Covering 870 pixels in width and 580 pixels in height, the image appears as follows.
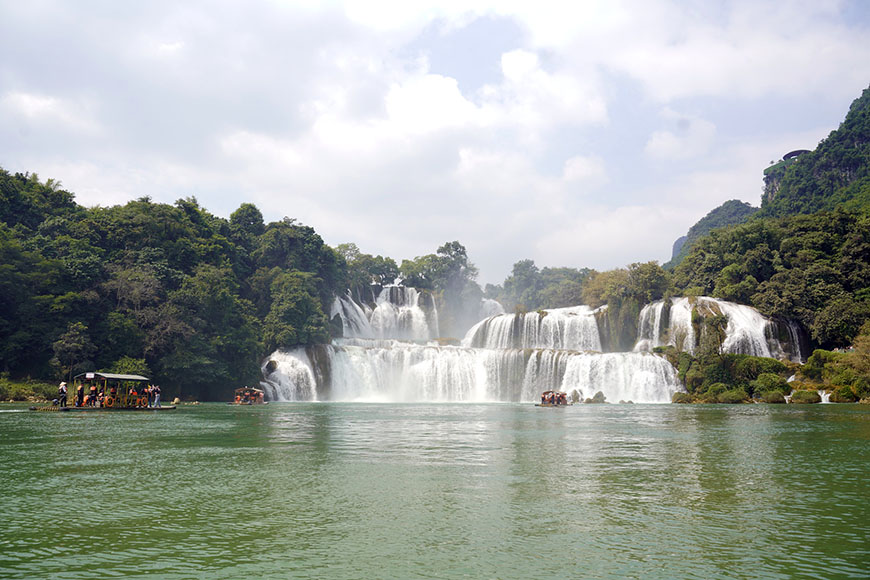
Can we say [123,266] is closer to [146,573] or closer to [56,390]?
[56,390]

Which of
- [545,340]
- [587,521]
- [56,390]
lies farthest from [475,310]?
[587,521]

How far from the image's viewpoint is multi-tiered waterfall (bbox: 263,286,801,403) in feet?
152

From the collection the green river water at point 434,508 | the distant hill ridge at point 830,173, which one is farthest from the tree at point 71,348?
the distant hill ridge at point 830,173

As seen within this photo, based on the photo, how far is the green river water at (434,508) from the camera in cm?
606

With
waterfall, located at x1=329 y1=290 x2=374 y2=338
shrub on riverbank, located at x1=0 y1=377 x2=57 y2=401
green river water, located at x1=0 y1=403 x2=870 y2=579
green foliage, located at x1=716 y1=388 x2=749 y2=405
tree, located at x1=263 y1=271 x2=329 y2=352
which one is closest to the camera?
green river water, located at x1=0 y1=403 x2=870 y2=579

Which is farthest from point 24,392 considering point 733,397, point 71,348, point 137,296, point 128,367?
point 733,397

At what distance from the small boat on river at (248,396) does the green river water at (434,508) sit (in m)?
24.7

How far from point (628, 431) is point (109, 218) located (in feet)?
140

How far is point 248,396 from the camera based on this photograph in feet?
141

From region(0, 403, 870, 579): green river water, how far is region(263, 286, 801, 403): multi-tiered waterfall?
28809 millimetres

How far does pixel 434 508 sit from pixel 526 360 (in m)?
40.4

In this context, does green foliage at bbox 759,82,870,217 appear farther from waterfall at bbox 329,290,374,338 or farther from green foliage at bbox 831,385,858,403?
waterfall at bbox 329,290,374,338

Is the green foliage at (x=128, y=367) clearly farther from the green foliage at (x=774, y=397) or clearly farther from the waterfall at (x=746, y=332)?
the waterfall at (x=746, y=332)

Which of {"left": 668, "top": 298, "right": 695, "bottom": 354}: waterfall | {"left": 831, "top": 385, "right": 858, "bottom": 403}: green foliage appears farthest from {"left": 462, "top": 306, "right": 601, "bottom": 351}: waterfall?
{"left": 831, "top": 385, "right": 858, "bottom": 403}: green foliage
